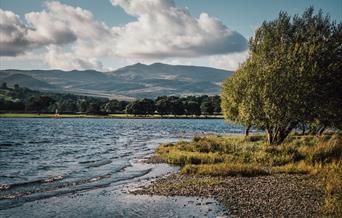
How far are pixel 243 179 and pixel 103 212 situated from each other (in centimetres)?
1451

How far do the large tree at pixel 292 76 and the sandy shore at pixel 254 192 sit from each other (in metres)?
19.6

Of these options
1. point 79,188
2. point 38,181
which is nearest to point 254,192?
point 79,188

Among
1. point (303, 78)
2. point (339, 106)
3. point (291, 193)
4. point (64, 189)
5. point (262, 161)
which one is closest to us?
point (291, 193)

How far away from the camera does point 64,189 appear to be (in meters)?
32.8

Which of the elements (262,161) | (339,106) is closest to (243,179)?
(262,161)

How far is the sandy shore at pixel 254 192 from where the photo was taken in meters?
23.4

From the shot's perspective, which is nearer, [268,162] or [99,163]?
[268,162]

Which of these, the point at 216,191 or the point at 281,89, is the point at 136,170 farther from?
the point at 281,89

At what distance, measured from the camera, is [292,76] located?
170 ft

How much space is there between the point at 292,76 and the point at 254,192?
2789cm

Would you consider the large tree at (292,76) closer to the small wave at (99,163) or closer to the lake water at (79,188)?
the lake water at (79,188)

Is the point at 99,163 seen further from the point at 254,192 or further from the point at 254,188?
the point at 254,192

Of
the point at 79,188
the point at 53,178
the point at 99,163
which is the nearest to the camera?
the point at 79,188

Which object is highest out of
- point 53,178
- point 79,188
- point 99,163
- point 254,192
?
point 254,192
